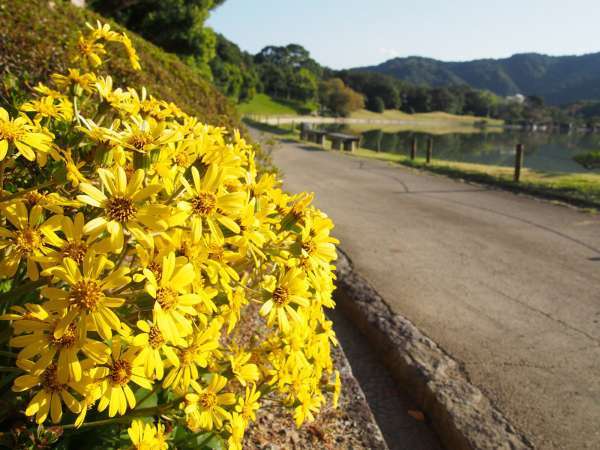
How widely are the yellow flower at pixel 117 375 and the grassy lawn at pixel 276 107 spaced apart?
277ft

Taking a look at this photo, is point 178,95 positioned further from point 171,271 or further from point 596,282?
point 596,282

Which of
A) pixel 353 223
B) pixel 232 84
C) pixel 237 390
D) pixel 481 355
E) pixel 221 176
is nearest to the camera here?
pixel 221 176

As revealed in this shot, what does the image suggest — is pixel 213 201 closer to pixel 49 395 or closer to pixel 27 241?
pixel 27 241

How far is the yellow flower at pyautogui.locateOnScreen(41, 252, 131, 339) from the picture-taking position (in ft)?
3.23

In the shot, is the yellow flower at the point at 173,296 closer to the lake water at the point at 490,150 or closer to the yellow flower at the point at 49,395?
the yellow flower at the point at 49,395

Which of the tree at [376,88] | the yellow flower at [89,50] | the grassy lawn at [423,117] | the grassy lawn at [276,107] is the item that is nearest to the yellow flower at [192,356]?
the yellow flower at [89,50]

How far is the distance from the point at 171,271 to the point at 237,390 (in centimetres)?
157

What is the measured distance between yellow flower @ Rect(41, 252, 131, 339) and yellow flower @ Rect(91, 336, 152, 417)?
14 cm

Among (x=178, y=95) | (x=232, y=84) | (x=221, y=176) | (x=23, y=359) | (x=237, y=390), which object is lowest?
(x=237, y=390)

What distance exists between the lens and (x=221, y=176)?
3.96 ft

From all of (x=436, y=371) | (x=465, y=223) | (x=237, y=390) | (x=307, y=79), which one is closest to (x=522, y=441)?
(x=436, y=371)

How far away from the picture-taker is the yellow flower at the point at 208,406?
1.40 meters

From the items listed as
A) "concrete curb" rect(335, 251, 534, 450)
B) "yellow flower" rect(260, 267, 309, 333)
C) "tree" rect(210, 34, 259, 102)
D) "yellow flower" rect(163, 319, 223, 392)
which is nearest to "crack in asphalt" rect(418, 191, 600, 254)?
"concrete curb" rect(335, 251, 534, 450)

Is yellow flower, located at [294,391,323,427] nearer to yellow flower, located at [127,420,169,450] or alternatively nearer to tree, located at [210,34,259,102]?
yellow flower, located at [127,420,169,450]
